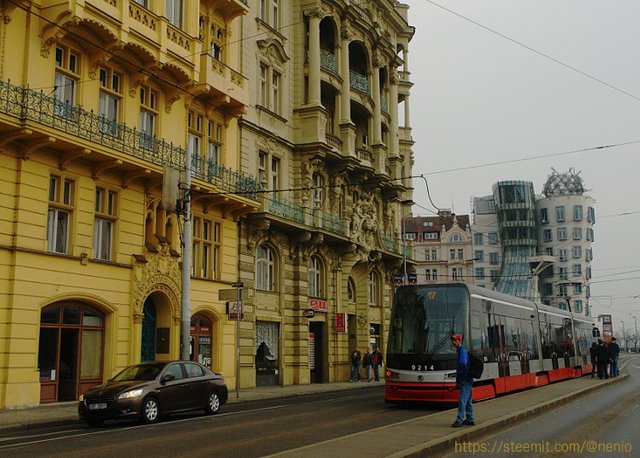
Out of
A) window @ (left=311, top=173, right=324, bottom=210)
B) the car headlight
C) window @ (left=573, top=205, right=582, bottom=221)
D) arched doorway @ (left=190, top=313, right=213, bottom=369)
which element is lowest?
the car headlight

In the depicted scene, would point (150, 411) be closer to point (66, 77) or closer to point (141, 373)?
point (141, 373)

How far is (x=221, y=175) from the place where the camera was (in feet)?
96.3

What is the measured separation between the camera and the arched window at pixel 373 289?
145 feet

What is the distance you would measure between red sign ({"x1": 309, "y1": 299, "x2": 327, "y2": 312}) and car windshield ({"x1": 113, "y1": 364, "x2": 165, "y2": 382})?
18093 millimetres

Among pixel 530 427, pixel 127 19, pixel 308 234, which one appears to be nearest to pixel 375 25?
pixel 308 234

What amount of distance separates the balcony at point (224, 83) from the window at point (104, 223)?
21.6ft

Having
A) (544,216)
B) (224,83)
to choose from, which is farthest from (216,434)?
(544,216)

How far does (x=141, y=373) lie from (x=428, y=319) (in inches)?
301

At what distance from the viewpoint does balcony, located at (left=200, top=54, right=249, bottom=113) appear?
2866cm

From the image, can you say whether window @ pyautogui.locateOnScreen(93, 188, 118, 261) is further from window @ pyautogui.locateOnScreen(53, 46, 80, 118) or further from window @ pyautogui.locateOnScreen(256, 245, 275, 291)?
window @ pyautogui.locateOnScreen(256, 245, 275, 291)

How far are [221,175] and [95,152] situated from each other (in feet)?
24.4

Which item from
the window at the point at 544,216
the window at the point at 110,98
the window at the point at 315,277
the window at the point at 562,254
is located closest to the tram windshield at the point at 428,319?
the window at the point at 110,98

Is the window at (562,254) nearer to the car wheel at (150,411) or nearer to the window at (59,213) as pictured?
the window at (59,213)

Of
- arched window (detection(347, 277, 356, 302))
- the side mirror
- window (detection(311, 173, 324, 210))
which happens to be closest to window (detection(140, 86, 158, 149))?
the side mirror
